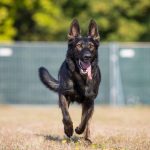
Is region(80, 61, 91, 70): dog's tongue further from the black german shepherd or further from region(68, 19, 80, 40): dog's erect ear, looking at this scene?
region(68, 19, 80, 40): dog's erect ear

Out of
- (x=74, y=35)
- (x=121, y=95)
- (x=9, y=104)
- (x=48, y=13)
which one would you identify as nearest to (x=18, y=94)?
(x=9, y=104)

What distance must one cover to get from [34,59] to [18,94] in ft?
4.26

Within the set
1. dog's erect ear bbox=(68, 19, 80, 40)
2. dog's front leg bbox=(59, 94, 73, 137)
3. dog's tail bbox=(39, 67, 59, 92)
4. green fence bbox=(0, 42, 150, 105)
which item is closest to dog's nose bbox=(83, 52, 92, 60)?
dog's erect ear bbox=(68, 19, 80, 40)

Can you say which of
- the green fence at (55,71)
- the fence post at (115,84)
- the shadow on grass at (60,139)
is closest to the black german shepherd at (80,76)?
the shadow on grass at (60,139)

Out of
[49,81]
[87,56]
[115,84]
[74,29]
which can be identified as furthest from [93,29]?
[115,84]

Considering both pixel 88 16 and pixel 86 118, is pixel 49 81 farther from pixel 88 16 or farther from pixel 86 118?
pixel 88 16

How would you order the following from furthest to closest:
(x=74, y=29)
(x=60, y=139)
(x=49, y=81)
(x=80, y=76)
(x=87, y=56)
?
(x=49, y=81)
(x=60, y=139)
(x=74, y=29)
(x=80, y=76)
(x=87, y=56)

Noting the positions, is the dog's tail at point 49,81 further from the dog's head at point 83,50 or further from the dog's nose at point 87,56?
the dog's nose at point 87,56

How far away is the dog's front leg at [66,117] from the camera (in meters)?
9.94

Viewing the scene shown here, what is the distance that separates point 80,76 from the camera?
10.2 meters

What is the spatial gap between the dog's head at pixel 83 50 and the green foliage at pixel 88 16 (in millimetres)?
21134

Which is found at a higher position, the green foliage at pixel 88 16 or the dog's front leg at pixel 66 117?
the green foliage at pixel 88 16

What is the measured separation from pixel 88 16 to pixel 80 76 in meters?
23.1

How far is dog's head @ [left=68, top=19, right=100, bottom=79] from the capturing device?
10008 millimetres
